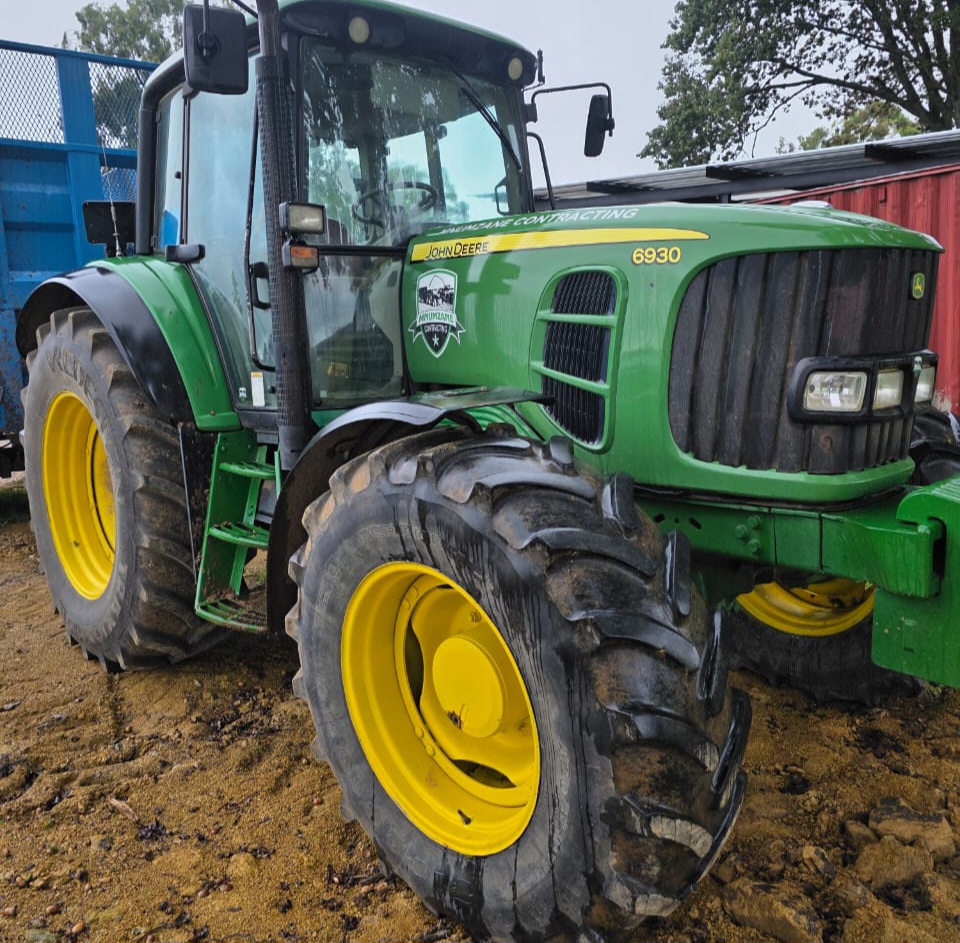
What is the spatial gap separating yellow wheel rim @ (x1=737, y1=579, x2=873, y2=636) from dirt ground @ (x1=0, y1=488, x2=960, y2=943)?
31 cm

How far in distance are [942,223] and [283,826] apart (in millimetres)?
7276

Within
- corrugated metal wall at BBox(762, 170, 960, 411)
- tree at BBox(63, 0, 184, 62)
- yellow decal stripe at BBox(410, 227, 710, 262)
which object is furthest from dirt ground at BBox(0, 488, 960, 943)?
tree at BBox(63, 0, 184, 62)

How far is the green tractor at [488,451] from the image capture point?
2006 millimetres

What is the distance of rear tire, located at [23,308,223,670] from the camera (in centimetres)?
348

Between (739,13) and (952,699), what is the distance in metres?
16.4

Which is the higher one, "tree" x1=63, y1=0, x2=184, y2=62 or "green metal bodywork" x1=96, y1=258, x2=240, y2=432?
"tree" x1=63, y1=0, x2=184, y2=62

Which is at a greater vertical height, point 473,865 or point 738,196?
point 738,196

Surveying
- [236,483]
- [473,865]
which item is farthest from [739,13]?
[473,865]

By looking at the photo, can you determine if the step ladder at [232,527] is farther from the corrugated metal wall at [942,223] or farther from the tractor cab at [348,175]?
the corrugated metal wall at [942,223]

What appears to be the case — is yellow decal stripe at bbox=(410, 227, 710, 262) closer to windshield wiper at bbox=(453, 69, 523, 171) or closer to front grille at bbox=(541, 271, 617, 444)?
front grille at bbox=(541, 271, 617, 444)

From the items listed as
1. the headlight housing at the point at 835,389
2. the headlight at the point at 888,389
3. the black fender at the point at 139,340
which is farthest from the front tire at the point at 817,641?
the black fender at the point at 139,340

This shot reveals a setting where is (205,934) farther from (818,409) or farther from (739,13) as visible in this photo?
(739,13)

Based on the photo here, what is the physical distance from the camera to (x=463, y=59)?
11.3 feet

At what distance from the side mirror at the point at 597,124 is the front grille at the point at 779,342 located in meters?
1.83
